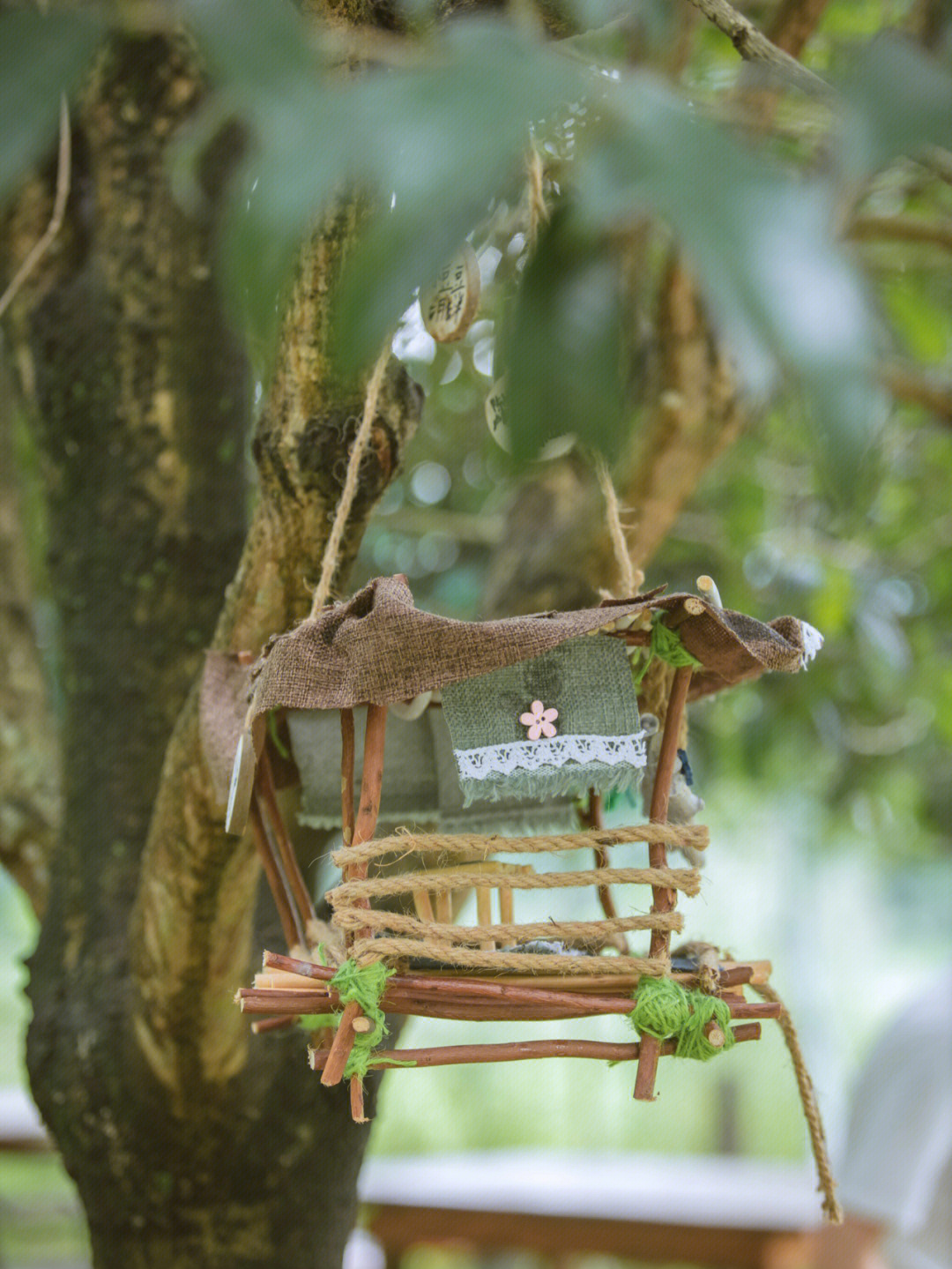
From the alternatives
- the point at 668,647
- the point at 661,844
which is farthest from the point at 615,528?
the point at 661,844

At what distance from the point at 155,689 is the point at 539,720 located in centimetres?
54

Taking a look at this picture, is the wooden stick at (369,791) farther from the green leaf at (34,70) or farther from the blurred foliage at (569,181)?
the green leaf at (34,70)

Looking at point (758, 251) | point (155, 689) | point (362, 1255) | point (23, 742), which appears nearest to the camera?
point (758, 251)

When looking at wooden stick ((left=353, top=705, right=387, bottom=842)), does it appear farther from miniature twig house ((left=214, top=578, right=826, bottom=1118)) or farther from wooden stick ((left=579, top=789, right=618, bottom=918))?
wooden stick ((left=579, top=789, right=618, bottom=918))

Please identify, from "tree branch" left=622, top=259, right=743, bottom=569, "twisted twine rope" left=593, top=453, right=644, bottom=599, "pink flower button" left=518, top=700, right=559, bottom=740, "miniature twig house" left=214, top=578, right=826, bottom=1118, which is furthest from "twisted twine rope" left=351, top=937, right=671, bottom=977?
"tree branch" left=622, top=259, right=743, bottom=569

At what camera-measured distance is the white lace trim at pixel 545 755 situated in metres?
0.63

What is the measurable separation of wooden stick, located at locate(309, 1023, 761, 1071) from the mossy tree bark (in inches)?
10.5

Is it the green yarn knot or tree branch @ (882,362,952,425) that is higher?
tree branch @ (882,362,952,425)

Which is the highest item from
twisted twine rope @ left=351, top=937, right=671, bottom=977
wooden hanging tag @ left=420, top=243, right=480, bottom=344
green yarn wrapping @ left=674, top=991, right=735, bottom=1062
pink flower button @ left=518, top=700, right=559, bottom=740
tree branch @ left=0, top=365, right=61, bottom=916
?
wooden hanging tag @ left=420, top=243, right=480, bottom=344

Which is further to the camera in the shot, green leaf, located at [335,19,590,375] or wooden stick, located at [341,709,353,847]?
wooden stick, located at [341,709,353,847]

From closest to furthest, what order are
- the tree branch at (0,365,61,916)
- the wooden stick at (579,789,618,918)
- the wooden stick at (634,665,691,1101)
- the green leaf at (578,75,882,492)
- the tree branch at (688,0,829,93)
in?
the green leaf at (578,75,882,492)
the tree branch at (688,0,829,93)
the wooden stick at (634,665,691,1101)
the wooden stick at (579,789,618,918)
the tree branch at (0,365,61,916)

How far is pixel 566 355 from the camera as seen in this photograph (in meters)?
0.31

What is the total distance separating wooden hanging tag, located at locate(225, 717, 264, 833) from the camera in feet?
2.31

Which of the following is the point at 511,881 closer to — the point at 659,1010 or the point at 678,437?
the point at 659,1010
